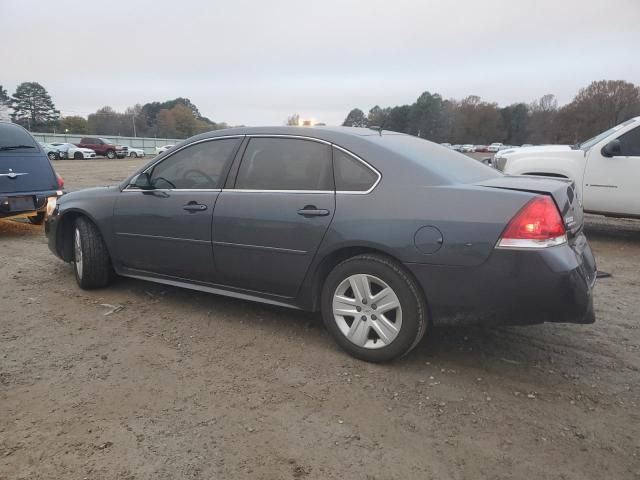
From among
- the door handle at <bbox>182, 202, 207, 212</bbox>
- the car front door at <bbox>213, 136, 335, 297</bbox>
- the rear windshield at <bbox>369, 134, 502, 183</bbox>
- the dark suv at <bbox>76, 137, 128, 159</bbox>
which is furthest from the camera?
the dark suv at <bbox>76, 137, 128, 159</bbox>

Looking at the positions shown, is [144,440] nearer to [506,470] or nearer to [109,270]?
[506,470]

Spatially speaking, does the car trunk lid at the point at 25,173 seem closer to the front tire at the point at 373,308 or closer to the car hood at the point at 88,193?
the car hood at the point at 88,193

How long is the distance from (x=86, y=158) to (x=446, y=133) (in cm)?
7432

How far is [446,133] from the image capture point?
96438mm

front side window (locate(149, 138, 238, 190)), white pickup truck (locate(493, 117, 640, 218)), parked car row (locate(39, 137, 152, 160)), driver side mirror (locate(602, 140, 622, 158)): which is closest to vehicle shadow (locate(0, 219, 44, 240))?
front side window (locate(149, 138, 238, 190))

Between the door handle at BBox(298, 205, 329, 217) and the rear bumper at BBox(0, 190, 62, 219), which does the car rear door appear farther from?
the door handle at BBox(298, 205, 329, 217)

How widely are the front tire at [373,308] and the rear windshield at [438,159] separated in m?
0.67

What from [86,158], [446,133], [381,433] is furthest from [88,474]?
[446,133]

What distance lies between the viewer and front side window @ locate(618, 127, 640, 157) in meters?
6.61

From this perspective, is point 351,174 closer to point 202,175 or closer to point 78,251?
point 202,175

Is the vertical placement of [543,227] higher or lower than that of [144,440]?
higher

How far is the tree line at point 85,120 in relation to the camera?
8381cm

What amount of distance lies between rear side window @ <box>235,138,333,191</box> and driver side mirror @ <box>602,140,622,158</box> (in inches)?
205

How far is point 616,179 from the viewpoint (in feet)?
22.0
